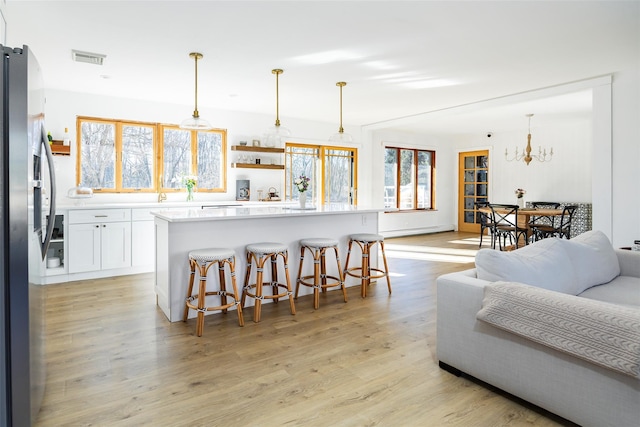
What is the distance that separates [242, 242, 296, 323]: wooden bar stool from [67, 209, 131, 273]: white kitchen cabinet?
7.44 ft

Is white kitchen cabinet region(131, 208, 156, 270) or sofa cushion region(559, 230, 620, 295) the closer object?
sofa cushion region(559, 230, 620, 295)

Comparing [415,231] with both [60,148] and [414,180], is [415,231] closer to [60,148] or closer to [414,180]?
[414,180]

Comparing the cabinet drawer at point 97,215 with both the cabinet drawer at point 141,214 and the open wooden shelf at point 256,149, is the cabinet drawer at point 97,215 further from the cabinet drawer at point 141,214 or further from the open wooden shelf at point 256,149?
the open wooden shelf at point 256,149

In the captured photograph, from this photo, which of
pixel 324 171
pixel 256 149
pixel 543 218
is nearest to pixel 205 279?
pixel 256 149

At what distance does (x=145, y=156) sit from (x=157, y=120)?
581mm

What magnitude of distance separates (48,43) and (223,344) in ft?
10.7

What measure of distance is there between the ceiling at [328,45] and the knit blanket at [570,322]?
2212 millimetres

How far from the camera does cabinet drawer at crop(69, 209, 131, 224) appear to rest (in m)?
4.64

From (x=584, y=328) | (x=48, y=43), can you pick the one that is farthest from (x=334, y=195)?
(x=584, y=328)

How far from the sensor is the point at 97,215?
15.7 feet

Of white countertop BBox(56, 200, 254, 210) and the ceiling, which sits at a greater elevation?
the ceiling

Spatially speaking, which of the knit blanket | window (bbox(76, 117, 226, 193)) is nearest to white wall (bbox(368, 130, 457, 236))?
window (bbox(76, 117, 226, 193))

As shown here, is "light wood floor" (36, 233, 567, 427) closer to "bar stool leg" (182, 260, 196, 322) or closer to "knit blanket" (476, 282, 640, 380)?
"bar stool leg" (182, 260, 196, 322)

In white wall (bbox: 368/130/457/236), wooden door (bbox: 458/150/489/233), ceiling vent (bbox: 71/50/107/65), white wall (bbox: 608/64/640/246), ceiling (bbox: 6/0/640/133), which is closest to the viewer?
ceiling (bbox: 6/0/640/133)
